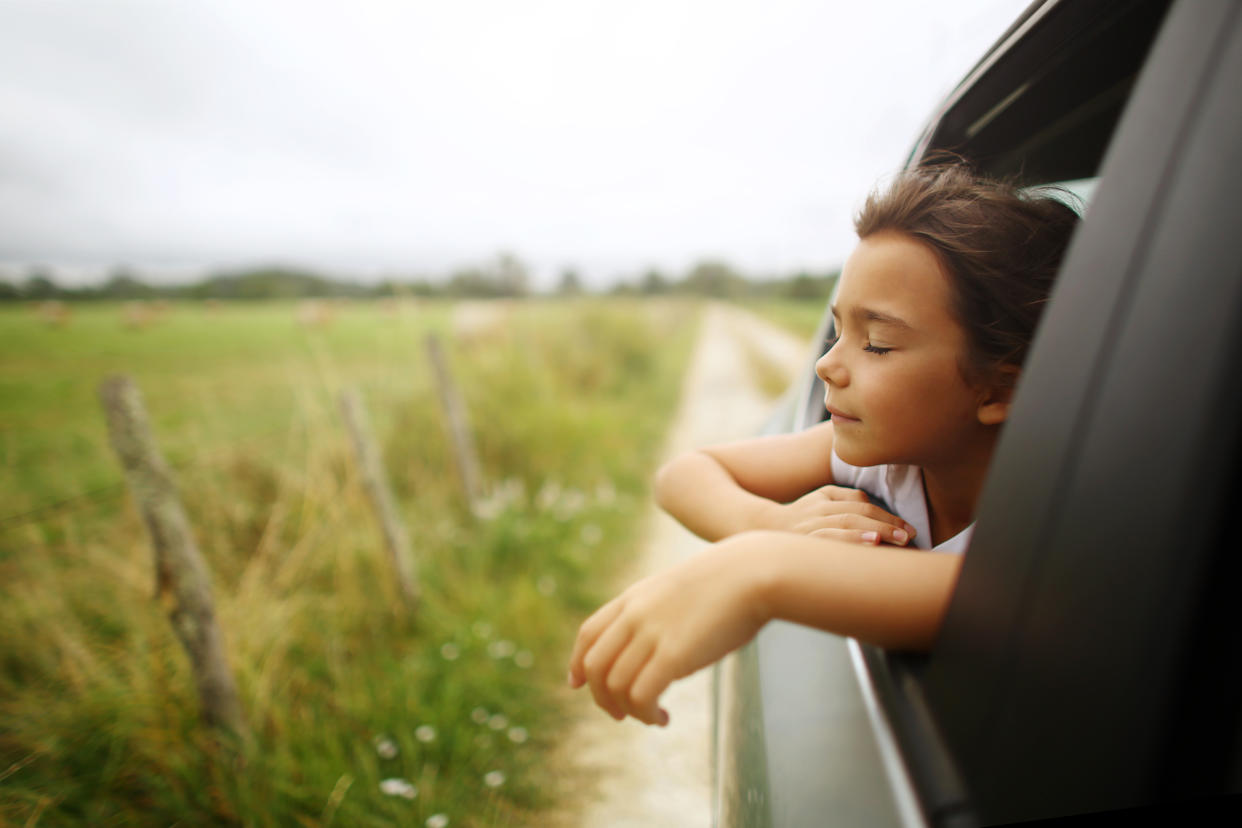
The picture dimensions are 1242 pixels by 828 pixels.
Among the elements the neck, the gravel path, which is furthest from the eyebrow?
the gravel path

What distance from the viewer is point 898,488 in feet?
3.34

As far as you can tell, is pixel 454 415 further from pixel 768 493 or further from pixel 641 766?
pixel 768 493

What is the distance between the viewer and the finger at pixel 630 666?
2.06 ft

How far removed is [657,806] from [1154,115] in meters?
2.49

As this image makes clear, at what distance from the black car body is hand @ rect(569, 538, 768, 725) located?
23cm

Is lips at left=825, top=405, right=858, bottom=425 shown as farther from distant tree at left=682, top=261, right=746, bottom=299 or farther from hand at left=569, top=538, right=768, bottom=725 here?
distant tree at left=682, top=261, right=746, bottom=299

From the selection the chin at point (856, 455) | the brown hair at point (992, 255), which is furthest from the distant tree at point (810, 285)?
the chin at point (856, 455)

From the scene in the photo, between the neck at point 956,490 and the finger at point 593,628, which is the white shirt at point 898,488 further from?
the finger at point 593,628

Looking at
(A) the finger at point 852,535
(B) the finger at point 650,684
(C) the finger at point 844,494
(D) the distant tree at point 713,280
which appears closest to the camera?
(B) the finger at point 650,684

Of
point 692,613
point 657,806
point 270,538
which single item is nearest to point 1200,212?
point 692,613

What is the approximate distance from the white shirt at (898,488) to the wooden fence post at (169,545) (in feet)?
6.99

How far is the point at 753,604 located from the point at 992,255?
2.01ft

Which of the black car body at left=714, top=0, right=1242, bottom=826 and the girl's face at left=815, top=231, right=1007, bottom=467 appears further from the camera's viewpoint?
the girl's face at left=815, top=231, right=1007, bottom=467

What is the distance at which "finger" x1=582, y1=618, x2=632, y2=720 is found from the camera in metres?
0.64
